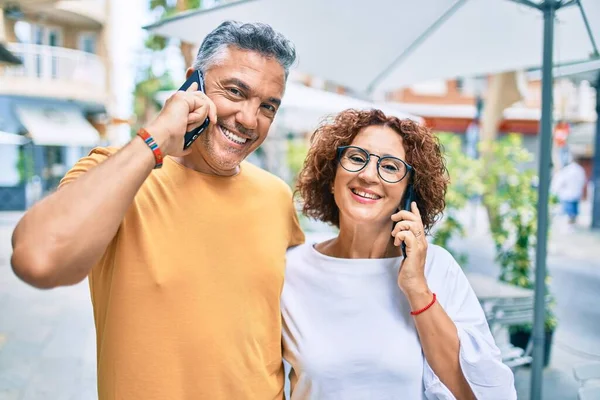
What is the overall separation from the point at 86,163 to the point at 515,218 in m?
4.30

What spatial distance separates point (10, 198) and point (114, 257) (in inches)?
668

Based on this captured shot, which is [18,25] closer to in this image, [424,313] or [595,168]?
[595,168]

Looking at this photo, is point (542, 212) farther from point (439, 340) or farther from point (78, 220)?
point (78, 220)

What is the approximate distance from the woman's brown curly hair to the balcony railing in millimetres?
17684

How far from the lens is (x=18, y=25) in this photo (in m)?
17.6

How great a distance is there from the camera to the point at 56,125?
1880 centimetres

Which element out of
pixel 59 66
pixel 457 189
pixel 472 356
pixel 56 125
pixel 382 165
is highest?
pixel 59 66

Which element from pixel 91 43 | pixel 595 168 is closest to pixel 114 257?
pixel 595 168

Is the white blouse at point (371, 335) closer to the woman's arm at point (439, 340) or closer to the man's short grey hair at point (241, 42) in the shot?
the woman's arm at point (439, 340)

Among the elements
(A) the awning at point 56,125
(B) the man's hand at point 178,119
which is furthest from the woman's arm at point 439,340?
(A) the awning at point 56,125

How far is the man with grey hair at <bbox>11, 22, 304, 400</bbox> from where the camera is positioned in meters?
1.49

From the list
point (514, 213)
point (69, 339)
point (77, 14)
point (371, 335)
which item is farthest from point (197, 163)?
point (77, 14)

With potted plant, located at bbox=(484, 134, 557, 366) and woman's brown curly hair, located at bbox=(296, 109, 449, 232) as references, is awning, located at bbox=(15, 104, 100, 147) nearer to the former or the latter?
potted plant, located at bbox=(484, 134, 557, 366)

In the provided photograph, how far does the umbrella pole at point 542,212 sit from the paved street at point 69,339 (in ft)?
3.59
